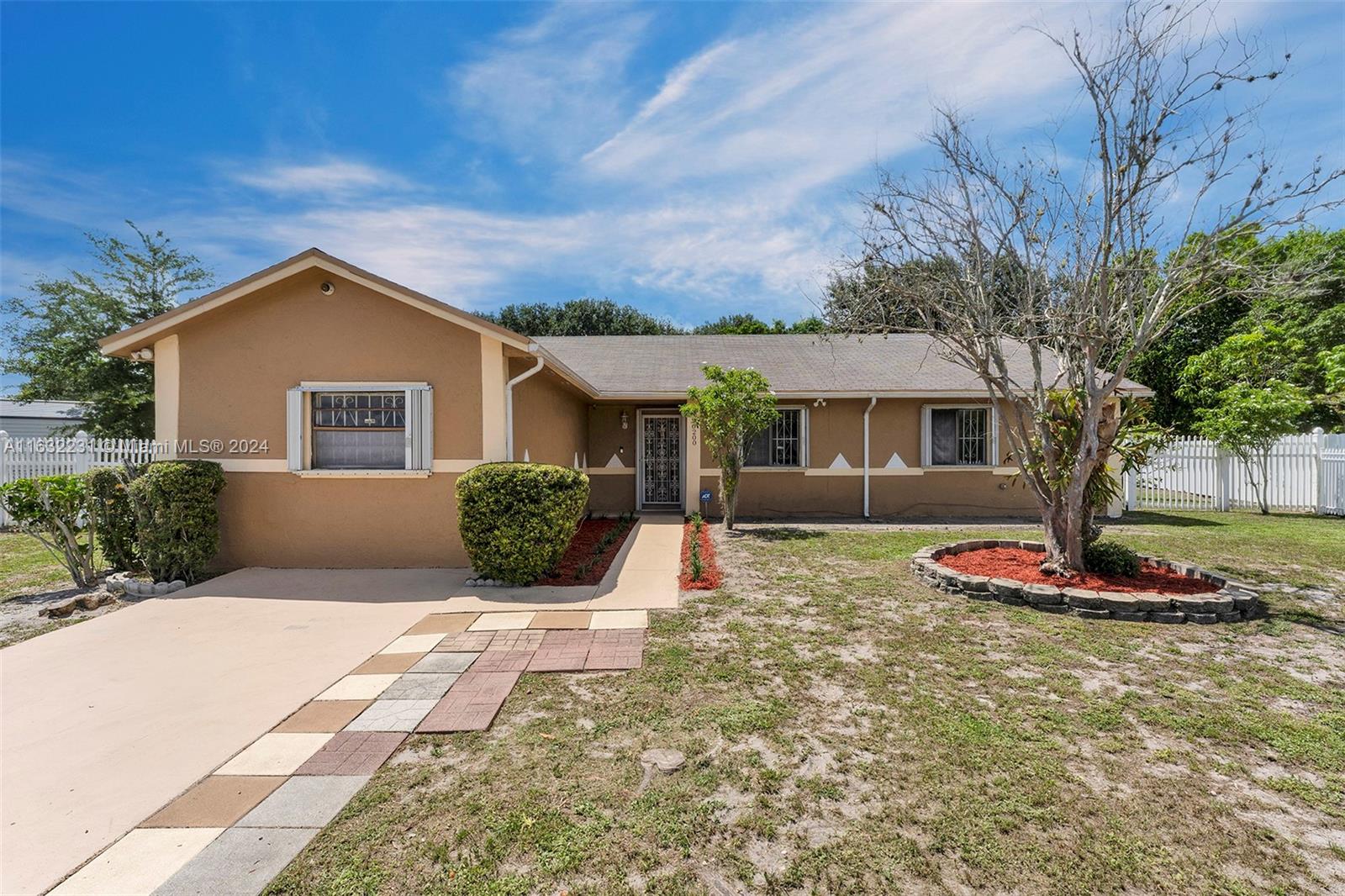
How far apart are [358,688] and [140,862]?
1586mm

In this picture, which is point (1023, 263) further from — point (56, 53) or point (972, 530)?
point (56, 53)

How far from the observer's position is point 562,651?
4410 millimetres

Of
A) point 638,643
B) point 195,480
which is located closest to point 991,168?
point 638,643

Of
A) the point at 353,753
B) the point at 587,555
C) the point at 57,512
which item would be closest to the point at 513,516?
the point at 587,555

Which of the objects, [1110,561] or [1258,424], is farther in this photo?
[1258,424]

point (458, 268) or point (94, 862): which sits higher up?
point (458, 268)

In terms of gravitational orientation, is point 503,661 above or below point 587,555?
below

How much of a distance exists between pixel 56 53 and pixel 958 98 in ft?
37.7

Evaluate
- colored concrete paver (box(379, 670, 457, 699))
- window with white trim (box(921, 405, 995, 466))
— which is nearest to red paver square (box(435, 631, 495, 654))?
colored concrete paver (box(379, 670, 457, 699))

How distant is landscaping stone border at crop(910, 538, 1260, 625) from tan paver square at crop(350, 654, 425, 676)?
529cm

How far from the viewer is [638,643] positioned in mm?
4555

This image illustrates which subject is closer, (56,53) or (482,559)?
(482,559)

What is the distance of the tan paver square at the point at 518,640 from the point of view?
4.52 meters

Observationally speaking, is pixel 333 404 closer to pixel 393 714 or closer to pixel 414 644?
pixel 414 644
